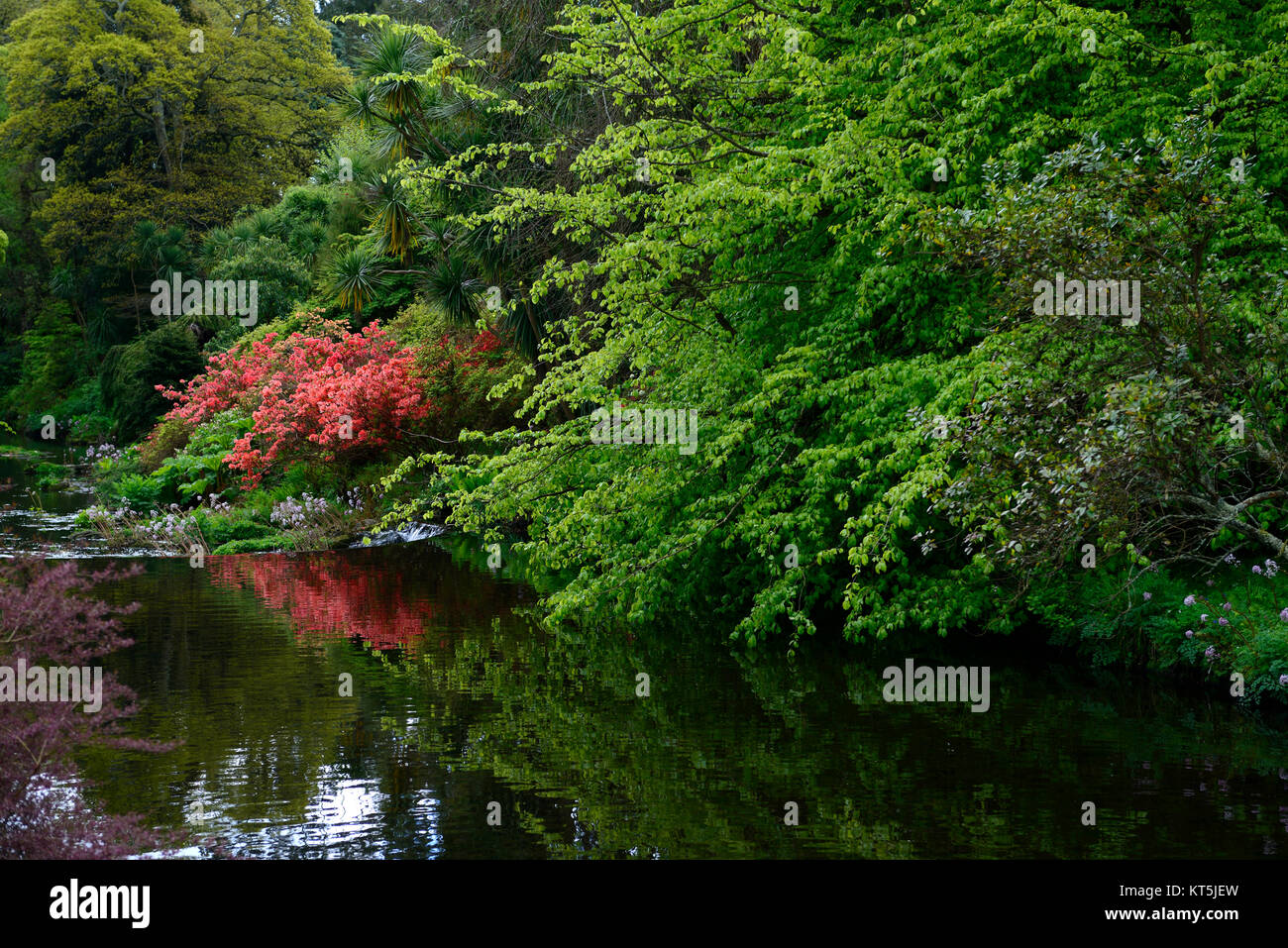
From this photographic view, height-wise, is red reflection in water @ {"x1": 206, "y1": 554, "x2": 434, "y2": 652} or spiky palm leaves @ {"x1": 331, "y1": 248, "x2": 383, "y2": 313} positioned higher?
spiky palm leaves @ {"x1": 331, "y1": 248, "x2": 383, "y2": 313}

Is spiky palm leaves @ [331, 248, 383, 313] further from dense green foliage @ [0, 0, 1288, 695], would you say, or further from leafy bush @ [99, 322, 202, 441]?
leafy bush @ [99, 322, 202, 441]

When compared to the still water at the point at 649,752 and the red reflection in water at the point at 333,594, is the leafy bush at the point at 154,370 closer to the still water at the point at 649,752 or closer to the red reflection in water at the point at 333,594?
the red reflection in water at the point at 333,594

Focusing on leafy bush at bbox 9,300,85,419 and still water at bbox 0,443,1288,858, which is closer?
still water at bbox 0,443,1288,858

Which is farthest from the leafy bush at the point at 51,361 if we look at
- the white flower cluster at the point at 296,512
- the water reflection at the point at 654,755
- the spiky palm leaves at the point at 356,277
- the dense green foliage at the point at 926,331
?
the water reflection at the point at 654,755

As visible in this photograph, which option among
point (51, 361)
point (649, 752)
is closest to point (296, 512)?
point (649, 752)

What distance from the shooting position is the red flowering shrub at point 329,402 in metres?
19.8

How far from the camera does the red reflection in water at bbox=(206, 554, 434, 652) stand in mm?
11508

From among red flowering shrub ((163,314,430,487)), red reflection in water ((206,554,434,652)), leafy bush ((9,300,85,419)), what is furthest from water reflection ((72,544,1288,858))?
leafy bush ((9,300,85,419))

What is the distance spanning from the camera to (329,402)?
20.2m

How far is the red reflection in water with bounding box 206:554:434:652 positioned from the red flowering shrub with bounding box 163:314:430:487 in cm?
327

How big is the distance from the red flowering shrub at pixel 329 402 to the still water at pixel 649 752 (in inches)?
329

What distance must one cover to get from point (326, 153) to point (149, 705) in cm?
3106

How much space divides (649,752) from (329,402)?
1423 cm
